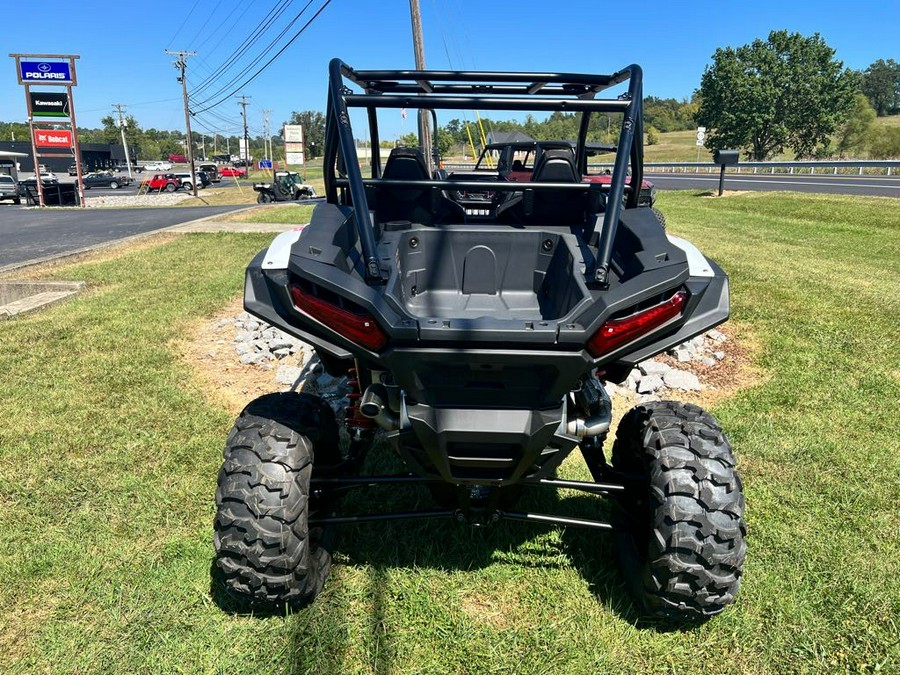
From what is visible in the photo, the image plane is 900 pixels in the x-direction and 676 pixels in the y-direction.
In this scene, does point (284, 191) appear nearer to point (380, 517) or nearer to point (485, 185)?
point (485, 185)

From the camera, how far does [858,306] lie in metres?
6.80

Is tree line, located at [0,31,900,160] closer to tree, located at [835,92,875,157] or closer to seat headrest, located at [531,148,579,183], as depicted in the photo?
tree, located at [835,92,875,157]

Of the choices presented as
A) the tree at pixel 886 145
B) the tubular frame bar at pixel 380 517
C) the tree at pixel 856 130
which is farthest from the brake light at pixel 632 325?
the tree at pixel 856 130

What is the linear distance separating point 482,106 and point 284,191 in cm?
2784

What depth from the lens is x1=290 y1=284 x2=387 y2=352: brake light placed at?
2025 mm

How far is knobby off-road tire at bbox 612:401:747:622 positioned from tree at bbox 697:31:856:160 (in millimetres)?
57626

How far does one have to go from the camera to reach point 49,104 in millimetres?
29047

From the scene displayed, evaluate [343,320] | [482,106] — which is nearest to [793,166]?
[482,106]

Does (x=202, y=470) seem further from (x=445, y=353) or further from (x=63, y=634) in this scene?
(x=445, y=353)

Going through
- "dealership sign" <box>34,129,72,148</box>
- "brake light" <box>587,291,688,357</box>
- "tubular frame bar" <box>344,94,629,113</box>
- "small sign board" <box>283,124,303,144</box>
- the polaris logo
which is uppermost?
the polaris logo

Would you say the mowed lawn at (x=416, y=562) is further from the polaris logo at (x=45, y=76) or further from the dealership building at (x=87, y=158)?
the dealership building at (x=87, y=158)

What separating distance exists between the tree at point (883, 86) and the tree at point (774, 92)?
6908cm

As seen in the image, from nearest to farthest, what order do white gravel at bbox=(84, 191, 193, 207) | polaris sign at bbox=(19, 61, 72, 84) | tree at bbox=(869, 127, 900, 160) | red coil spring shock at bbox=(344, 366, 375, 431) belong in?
red coil spring shock at bbox=(344, 366, 375, 431) → polaris sign at bbox=(19, 61, 72, 84) → white gravel at bbox=(84, 191, 193, 207) → tree at bbox=(869, 127, 900, 160)

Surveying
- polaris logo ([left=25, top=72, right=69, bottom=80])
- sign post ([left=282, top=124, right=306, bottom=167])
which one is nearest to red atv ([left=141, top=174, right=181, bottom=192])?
sign post ([left=282, top=124, right=306, bottom=167])
